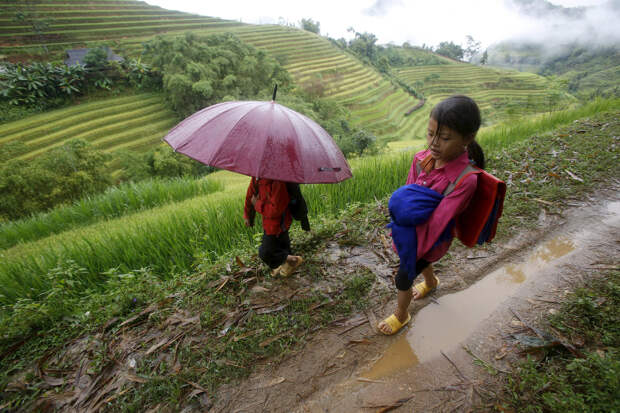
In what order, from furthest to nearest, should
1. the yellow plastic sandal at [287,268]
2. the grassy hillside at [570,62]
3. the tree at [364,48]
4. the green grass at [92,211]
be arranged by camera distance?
the tree at [364,48], the grassy hillside at [570,62], the green grass at [92,211], the yellow plastic sandal at [287,268]

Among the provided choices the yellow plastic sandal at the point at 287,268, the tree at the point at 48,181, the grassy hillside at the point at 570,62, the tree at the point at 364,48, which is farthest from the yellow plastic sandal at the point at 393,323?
the tree at the point at 364,48

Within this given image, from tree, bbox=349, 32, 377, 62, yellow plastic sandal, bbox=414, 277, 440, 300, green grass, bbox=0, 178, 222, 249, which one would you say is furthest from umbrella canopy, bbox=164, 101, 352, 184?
A: tree, bbox=349, 32, 377, 62

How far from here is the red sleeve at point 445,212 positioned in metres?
1.53

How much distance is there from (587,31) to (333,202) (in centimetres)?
12828

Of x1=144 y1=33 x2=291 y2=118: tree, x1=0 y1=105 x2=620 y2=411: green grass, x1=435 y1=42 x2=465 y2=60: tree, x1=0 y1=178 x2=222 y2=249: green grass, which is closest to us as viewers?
x1=0 y1=105 x2=620 y2=411: green grass

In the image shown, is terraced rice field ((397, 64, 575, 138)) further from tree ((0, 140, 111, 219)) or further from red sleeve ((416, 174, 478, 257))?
red sleeve ((416, 174, 478, 257))

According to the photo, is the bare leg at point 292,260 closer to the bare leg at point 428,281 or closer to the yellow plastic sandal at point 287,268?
the yellow plastic sandal at point 287,268

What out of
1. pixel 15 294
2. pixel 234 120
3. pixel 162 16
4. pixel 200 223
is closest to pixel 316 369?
pixel 234 120

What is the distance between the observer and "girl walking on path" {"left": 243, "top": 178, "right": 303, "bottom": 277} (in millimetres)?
2227

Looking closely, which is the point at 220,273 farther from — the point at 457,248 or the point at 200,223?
the point at 457,248

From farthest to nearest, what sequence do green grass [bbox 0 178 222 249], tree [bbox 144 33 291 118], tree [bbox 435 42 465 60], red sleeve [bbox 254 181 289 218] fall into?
tree [bbox 435 42 465 60] < tree [bbox 144 33 291 118] < green grass [bbox 0 178 222 249] < red sleeve [bbox 254 181 289 218]

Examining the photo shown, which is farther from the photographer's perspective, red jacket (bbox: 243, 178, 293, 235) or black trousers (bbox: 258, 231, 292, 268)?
black trousers (bbox: 258, 231, 292, 268)

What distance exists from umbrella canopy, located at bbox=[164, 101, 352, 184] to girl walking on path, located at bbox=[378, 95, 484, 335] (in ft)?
1.82

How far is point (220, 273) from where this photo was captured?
270 centimetres
